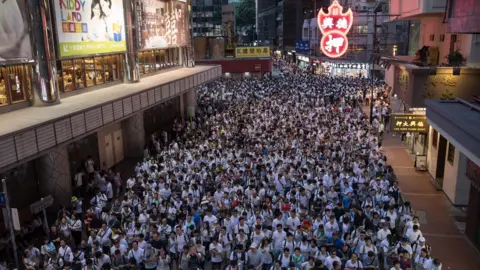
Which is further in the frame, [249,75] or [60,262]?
[249,75]

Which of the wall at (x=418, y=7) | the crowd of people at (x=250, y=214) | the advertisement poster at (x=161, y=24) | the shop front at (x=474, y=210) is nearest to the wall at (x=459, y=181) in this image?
the shop front at (x=474, y=210)

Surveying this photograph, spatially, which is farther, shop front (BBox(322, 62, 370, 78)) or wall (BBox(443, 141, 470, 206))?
shop front (BBox(322, 62, 370, 78))

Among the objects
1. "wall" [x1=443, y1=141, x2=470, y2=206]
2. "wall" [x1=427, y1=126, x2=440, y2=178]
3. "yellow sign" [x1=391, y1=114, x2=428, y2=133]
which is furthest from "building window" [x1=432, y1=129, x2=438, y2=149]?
"wall" [x1=443, y1=141, x2=470, y2=206]

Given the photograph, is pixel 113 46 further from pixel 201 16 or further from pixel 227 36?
pixel 201 16

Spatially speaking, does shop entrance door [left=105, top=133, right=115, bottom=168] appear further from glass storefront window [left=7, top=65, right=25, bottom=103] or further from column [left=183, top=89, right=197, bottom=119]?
column [left=183, top=89, right=197, bottom=119]

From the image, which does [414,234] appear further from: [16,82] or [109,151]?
[109,151]

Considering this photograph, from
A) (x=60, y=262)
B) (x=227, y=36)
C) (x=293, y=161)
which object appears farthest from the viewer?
(x=227, y=36)

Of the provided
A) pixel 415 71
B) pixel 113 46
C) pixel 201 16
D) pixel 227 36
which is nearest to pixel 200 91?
pixel 227 36
